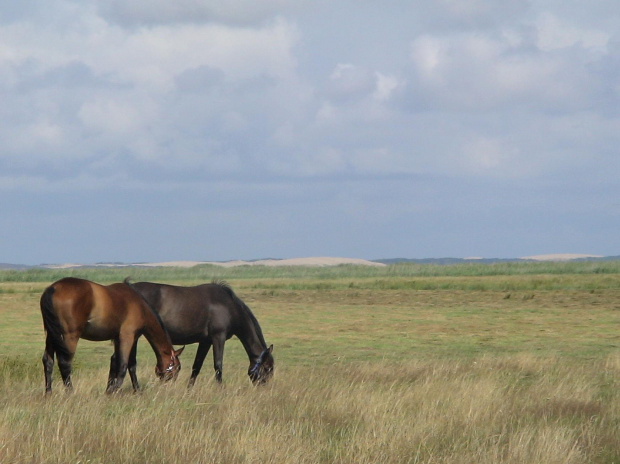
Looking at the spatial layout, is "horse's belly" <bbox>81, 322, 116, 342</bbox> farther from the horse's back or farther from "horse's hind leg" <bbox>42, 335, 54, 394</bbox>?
the horse's back

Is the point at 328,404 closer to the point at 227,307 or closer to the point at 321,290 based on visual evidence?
the point at 227,307

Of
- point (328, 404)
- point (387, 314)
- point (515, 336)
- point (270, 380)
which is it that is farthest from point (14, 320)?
point (328, 404)

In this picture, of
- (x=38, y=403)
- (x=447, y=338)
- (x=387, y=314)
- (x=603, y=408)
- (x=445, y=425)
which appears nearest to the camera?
(x=445, y=425)

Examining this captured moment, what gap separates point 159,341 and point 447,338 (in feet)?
40.6

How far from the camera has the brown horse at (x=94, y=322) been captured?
Answer: 397 inches

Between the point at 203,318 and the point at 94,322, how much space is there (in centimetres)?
226

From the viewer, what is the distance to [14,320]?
27.6 metres

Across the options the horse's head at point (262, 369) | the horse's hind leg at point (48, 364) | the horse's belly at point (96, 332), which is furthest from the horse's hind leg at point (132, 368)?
the horse's head at point (262, 369)

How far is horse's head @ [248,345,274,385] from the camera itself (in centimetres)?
1168

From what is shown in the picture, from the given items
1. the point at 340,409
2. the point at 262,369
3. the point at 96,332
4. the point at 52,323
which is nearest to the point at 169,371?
the point at 96,332

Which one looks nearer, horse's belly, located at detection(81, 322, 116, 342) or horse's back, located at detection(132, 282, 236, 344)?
horse's belly, located at detection(81, 322, 116, 342)

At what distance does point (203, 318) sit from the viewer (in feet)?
40.1

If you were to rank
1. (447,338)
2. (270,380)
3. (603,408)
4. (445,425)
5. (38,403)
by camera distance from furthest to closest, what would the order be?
(447,338) < (270,380) < (603,408) < (38,403) < (445,425)

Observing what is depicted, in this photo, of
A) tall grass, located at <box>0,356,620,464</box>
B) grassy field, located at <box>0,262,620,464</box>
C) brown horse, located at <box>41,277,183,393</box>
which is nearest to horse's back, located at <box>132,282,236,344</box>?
grassy field, located at <box>0,262,620,464</box>
